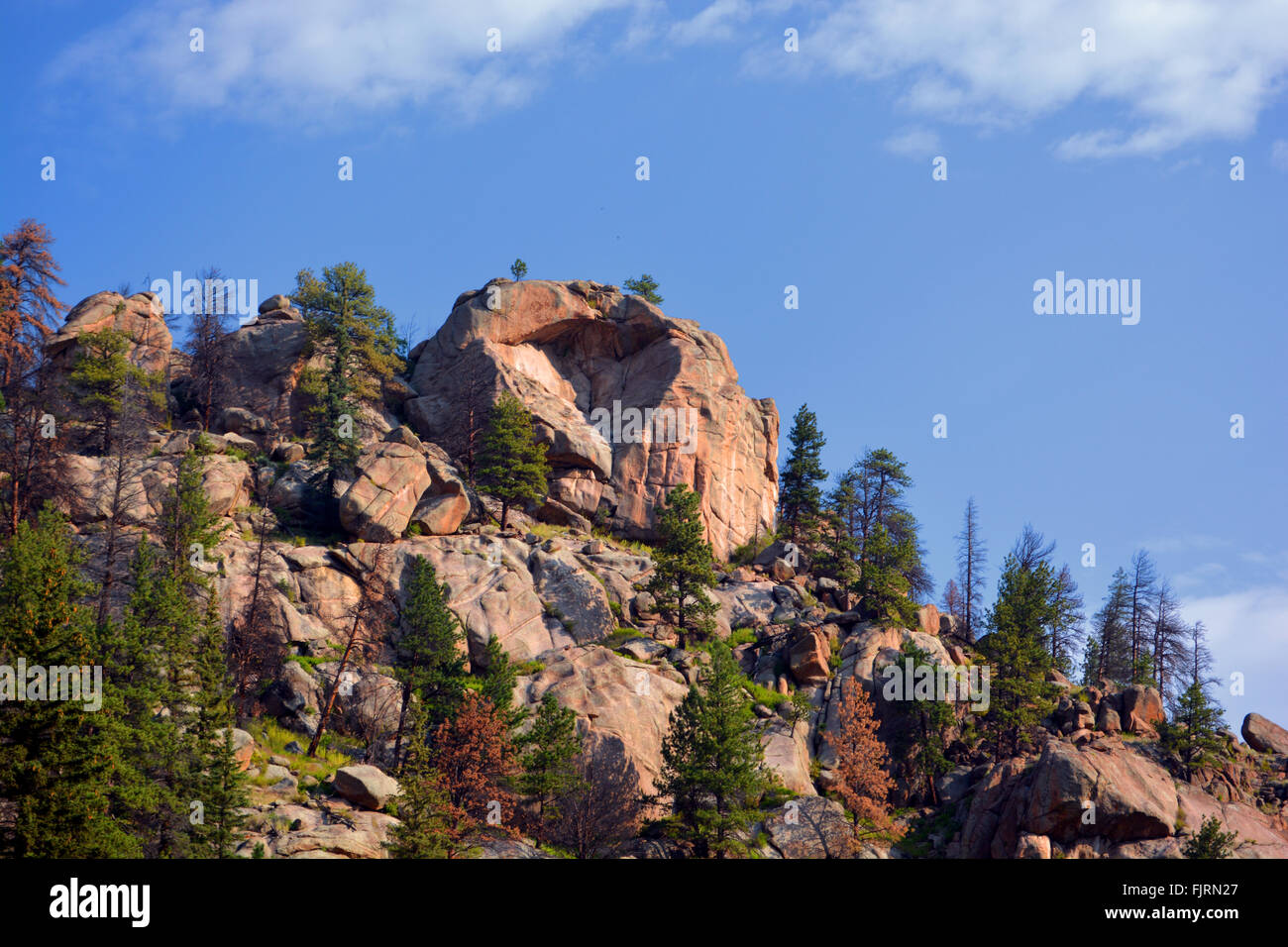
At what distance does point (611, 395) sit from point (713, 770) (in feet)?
141

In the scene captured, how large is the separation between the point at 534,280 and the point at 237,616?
40.6m

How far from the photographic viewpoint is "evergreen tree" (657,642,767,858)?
42.7 metres

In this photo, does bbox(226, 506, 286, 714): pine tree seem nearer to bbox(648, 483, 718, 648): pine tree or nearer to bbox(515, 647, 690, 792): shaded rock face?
bbox(515, 647, 690, 792): shaded rock face

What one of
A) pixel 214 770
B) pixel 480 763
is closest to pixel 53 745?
pixel 214 770

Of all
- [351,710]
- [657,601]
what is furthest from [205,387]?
[657,601]

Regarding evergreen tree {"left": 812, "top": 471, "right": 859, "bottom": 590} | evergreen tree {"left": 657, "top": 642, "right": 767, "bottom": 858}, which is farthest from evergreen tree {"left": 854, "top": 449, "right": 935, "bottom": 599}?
evergreen tree {"left": 657, "top": 642, "right": 767, "bottom": 858}

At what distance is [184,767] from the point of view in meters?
34.9

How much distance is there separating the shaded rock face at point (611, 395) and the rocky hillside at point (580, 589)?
0.65 ft

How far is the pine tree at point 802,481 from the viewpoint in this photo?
253 feet

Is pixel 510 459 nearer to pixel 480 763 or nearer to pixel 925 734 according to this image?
pixel 480 763

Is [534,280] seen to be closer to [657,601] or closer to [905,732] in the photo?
[657,601]

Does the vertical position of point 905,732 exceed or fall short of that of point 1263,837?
it exceeds it

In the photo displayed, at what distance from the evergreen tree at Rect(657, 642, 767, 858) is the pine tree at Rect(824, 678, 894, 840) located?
5748mm
